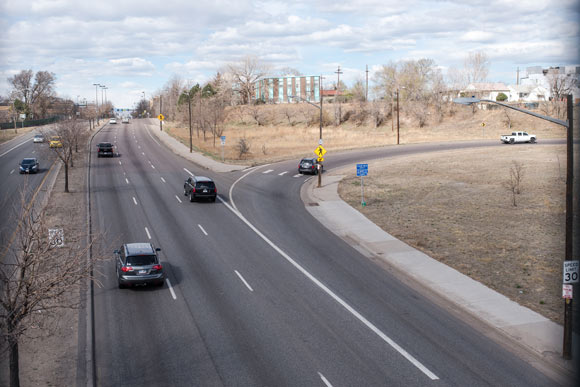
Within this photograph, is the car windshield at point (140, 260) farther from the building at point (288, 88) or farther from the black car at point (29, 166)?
the building at point (288, 88)

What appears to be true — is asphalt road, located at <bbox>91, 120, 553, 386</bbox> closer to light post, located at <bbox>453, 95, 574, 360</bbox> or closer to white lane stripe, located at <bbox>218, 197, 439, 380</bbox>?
white lane stripe, located at <bbox>218, 197, 439, 380</bbox>

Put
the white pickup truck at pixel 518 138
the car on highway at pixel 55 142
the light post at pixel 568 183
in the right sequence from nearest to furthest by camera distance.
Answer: the light post at pixel 568 183, the car on highway at pixel 55 142, the white pickup truck at pixel 518 138

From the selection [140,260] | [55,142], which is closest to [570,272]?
[140,260]

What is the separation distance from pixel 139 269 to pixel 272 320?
571cm

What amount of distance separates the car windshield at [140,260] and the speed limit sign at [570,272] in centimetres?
1385

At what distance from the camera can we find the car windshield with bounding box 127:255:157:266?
771 inches

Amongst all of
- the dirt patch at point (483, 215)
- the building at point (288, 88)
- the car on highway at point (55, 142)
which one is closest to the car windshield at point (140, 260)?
the dirt patch at point (483, 215)

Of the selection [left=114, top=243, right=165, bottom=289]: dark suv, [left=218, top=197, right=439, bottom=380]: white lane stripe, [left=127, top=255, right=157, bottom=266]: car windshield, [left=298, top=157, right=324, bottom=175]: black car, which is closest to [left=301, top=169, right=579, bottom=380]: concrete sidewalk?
[left=218, top=197, right=439, bottom=380]: white lane stripe

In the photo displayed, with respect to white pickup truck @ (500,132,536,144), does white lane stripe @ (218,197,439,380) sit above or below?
below

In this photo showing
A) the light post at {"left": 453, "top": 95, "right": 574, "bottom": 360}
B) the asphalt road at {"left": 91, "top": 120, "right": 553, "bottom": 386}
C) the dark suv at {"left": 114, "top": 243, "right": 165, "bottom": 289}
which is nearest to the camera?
the asphalt road at {"left": 91, "top": 120, "right": 553, "bottom": 386}

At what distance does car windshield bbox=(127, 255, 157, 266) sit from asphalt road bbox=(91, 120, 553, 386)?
1095 millimetres

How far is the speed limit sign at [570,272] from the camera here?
46.9 feet

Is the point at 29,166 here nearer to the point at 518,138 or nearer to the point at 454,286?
the point at 454,286

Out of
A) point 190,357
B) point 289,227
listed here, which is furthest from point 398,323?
point 289,227
